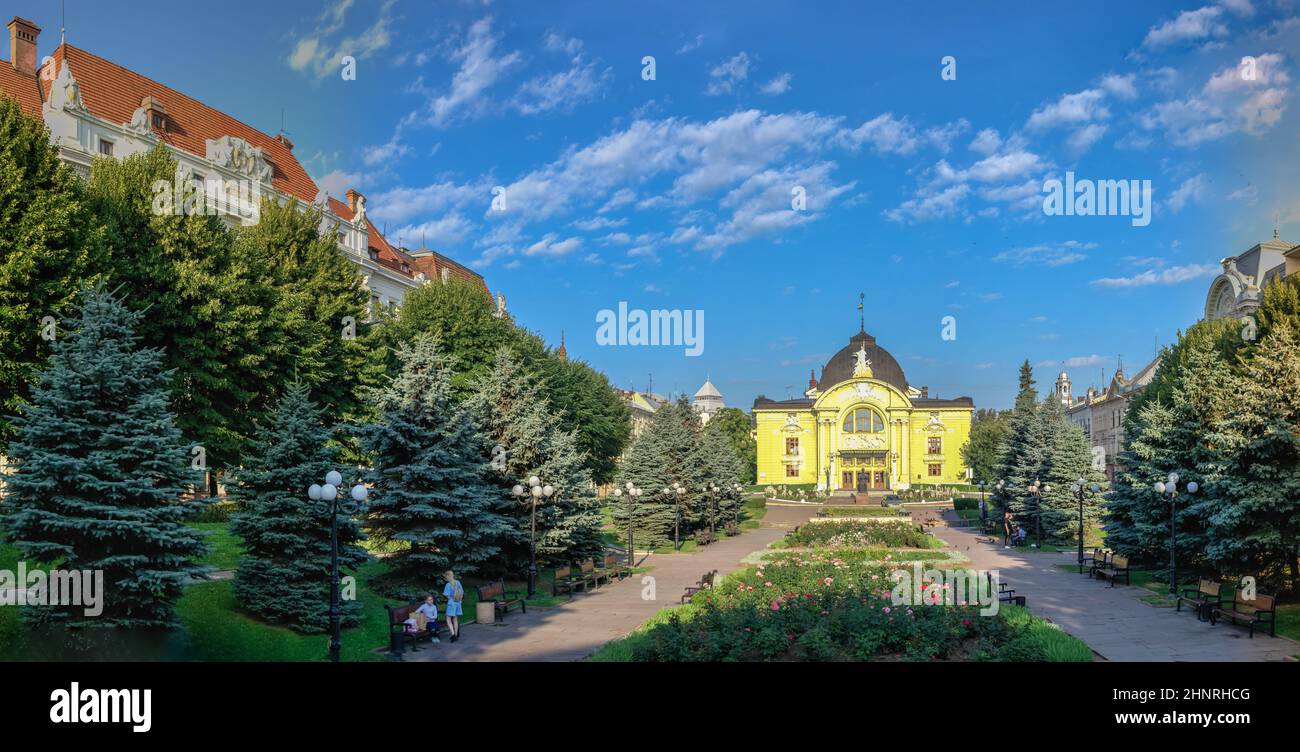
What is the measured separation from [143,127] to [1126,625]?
42.1 m

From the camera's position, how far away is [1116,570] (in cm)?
2575

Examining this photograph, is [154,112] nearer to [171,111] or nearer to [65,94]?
[171,111]

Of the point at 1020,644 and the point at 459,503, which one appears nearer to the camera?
the point at 1020,644

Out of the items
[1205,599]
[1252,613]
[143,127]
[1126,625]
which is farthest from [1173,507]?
[143,127]

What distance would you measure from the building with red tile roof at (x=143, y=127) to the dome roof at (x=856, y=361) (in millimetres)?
59517

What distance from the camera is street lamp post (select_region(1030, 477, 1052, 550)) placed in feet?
124

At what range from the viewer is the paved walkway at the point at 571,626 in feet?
52.7

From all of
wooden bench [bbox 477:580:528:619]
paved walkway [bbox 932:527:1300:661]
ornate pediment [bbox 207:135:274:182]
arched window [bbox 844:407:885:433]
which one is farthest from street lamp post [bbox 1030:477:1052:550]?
arched window [bbox 844:407:885:433]

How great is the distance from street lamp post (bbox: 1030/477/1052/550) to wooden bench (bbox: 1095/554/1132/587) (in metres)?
10.9

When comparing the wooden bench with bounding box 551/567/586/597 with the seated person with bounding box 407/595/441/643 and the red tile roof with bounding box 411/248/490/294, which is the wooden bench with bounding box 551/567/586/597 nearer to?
the seated person with bounding box 407/595/441/643

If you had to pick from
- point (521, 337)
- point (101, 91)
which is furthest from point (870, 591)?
point (101, 91)
